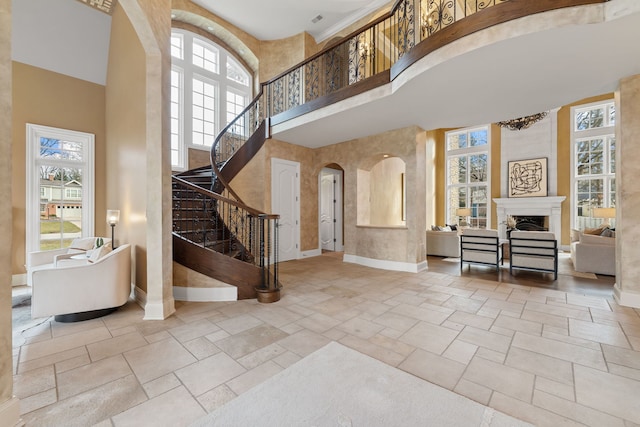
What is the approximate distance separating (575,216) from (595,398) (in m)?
9.01

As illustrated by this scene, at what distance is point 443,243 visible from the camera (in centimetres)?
708

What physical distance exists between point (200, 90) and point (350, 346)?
7.32 m

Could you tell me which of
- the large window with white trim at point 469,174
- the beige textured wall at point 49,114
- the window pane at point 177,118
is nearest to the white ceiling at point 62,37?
the beige textured wall at point 49,114

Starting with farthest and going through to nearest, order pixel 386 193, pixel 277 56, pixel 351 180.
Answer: pixel 386 193 → pixel 277 56 → pixel 351 180

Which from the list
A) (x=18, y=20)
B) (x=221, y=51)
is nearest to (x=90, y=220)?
(x=18, y=20)

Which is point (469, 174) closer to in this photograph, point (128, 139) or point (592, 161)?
point (592, 161)

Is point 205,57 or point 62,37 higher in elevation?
point 205,57

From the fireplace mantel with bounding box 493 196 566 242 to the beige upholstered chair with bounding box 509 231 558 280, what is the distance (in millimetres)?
4567

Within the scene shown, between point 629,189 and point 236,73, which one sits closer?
point 629,189

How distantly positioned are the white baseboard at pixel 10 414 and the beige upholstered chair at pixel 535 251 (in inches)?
256

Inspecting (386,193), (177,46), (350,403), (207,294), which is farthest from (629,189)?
(177,46)

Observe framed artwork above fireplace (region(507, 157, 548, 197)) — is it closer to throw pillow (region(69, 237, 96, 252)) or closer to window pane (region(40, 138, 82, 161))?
throw pillow (region(69, 237, 96, 252))

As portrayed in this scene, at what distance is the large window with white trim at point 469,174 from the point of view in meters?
9.86

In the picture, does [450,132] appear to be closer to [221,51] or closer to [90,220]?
[221,51]
